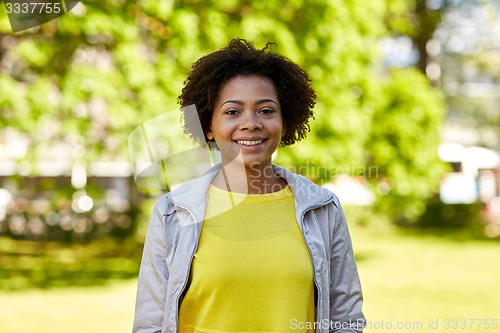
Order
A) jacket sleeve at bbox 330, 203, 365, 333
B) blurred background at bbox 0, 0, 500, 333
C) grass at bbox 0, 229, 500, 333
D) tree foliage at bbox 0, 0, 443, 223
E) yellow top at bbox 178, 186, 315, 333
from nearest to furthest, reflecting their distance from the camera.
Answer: yellow top at bbox 178, 186, 315, 333, jacket sleeve at bbox 330, 203, 365, 333, grass at bbox 0, 229, 500, 333, blurred background at bbox 0, 0, 500, 333, tree foliage at bbox 0, 0, 443, 223

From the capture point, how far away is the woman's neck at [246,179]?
7.97 ft

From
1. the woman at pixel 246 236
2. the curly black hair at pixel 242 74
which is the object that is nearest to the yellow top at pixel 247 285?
the woman at pixel 246 236

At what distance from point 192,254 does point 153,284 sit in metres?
0.16

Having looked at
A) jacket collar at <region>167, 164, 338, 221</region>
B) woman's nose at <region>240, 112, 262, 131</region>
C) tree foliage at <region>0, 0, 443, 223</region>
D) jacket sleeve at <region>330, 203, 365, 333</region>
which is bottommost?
jacket sleeve at <region>330, 203, 365, 333</region>

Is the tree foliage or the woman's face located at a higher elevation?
the tree foliage

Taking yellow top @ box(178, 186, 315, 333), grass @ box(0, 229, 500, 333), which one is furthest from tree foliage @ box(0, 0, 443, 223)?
yellow top @ box(178, 186, 315, 333)

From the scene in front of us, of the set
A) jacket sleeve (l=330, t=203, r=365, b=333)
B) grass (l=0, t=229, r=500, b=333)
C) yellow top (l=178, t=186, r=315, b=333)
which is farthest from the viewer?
grass (l=0, t=229, r=500, b=333)

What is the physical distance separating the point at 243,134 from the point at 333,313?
661 millimetres

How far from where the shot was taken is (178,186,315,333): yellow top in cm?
225

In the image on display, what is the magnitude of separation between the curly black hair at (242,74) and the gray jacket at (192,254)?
0.25 metres

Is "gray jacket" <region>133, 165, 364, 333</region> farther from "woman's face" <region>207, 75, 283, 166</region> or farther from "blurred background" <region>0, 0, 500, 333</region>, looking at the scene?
"blurred background" <region>0, 0, 500, 333</region>

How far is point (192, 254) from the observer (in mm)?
2246

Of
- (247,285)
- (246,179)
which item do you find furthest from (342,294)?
(246,179)

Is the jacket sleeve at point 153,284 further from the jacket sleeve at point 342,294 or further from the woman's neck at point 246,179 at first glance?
the jacket sleeve at point 342,294
